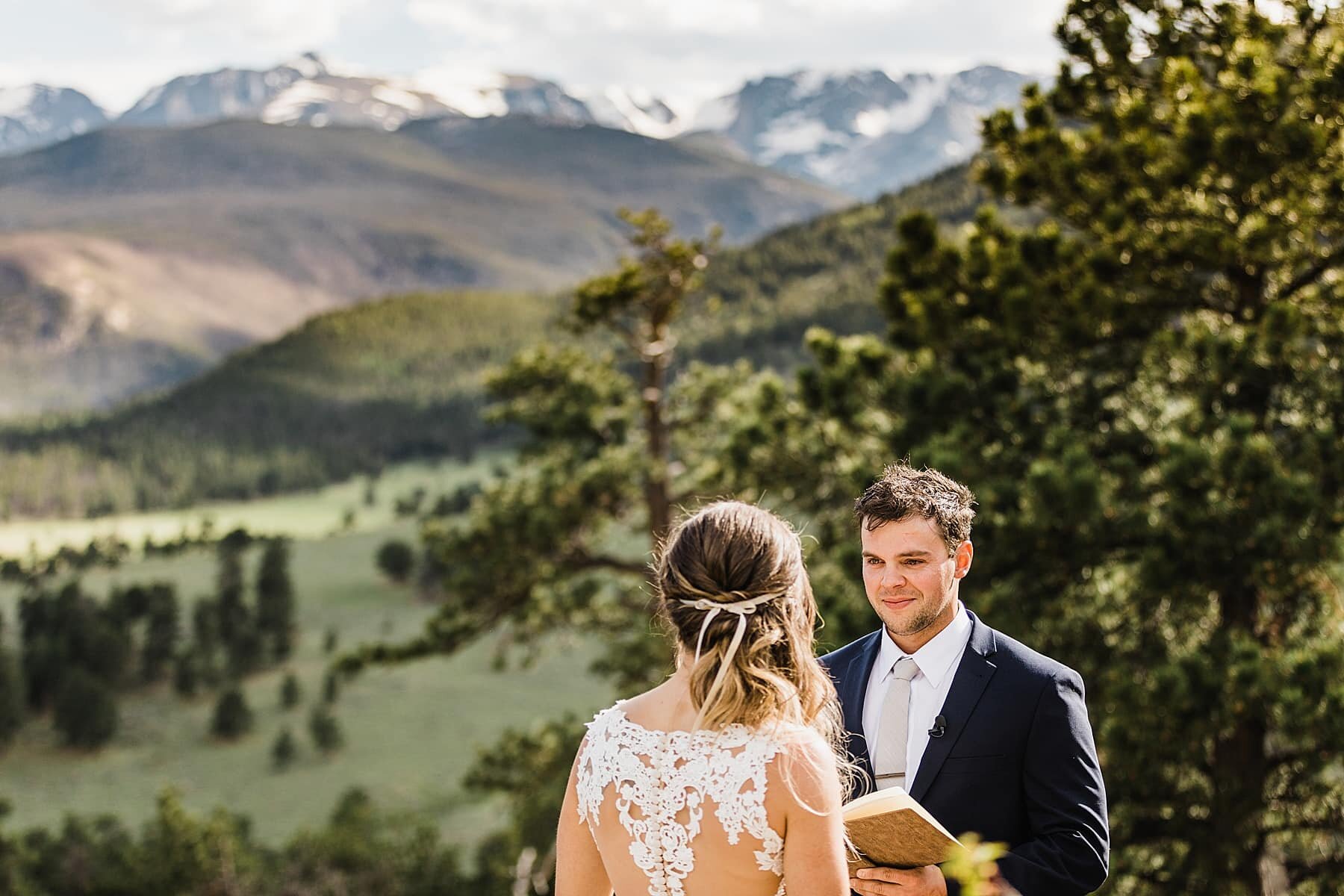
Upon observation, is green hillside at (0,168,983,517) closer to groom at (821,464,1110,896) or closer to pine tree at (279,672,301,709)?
pine tree at (279,672,301,709)

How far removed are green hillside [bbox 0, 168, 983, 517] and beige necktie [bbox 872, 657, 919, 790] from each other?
460 feet

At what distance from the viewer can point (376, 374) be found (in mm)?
196625

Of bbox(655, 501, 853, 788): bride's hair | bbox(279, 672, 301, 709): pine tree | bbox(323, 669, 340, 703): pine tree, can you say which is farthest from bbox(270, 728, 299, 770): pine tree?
bbox(655, 501, 853, 788): bride's hair

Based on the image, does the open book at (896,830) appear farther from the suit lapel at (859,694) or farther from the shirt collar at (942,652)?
the shirt collar at (942,652)

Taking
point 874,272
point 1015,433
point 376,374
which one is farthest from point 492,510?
point 376,374

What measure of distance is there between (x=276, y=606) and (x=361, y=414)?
83845 millimetres

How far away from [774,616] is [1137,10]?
13.1 metres

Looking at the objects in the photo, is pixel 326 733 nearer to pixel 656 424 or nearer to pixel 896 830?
pixel 656 424

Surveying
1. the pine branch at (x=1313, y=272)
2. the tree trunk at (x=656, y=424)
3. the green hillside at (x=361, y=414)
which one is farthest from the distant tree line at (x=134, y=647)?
the pine branch at (x=1313, y=272)

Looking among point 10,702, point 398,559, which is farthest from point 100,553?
point 10,702

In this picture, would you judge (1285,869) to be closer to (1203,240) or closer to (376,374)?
(1203,240)

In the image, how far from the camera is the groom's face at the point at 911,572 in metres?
3.36

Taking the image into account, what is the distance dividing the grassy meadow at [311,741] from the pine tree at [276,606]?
6.16ft

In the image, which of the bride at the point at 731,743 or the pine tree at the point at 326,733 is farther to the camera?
the pine tree at the point at 326,733
